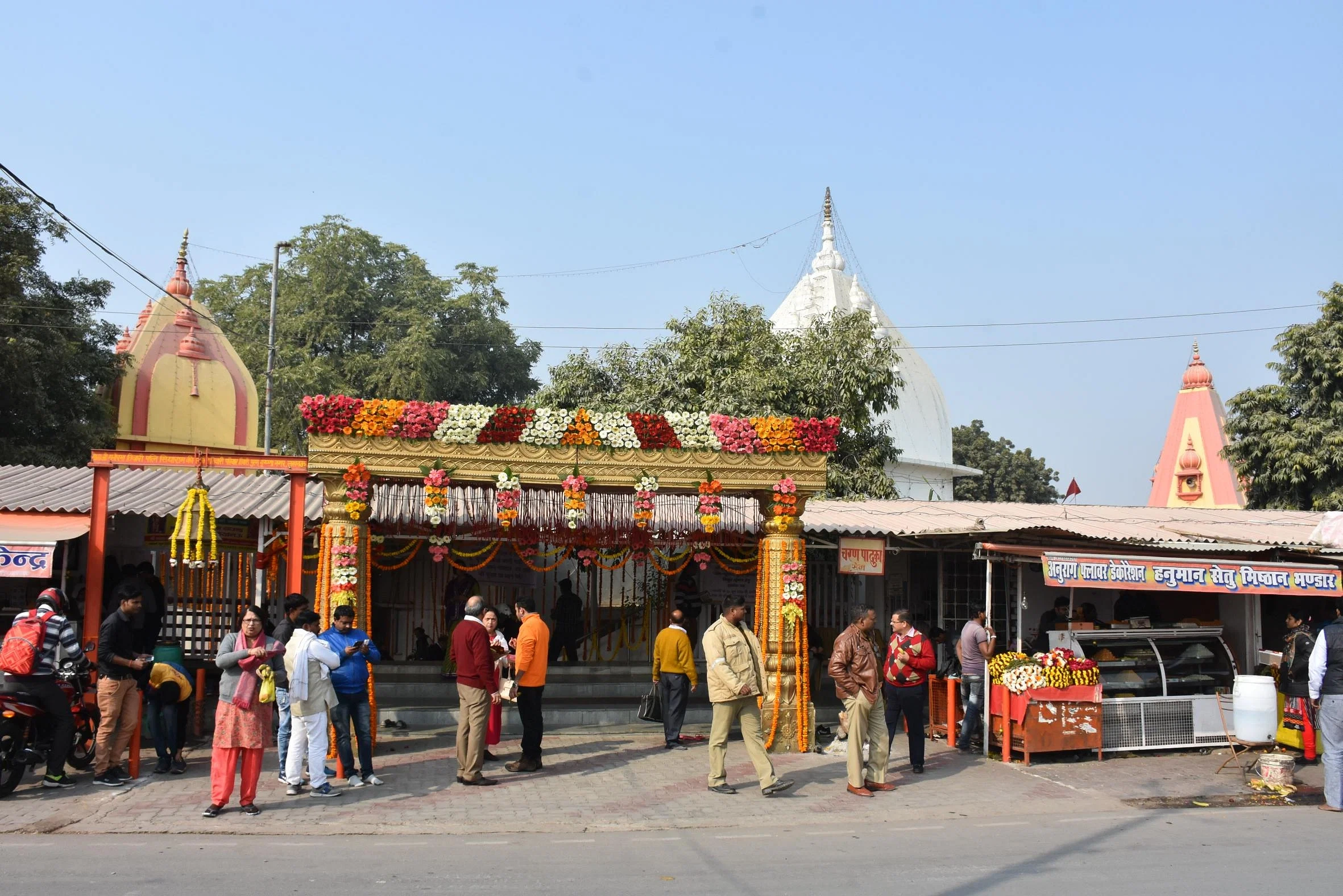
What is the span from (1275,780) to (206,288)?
38915 mm

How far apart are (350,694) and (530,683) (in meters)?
1.64

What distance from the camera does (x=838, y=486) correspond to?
828 inches

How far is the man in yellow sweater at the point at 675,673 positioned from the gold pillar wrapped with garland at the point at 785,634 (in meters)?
0.83

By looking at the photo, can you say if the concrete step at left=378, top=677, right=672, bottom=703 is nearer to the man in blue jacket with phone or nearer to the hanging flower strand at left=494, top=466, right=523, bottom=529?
the hanging flower strand at left=494, top=466, right=523, bottom=529

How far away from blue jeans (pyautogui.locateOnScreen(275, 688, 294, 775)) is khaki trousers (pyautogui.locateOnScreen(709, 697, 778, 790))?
11.4 ft

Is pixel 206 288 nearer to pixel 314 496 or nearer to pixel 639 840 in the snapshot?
pixel 314 496

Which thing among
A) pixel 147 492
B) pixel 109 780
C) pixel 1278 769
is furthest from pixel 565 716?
pixel 1278 769

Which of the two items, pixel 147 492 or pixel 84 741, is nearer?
pixel 84 741

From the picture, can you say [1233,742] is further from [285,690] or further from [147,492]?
[147,492]

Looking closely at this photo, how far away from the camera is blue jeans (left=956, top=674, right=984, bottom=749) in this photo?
1103 centimetres

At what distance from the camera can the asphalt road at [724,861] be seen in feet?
19.9

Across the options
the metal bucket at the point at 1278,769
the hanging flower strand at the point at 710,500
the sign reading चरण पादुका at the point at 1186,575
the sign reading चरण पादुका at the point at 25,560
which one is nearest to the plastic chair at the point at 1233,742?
the metal bucket at the point at 1278,769

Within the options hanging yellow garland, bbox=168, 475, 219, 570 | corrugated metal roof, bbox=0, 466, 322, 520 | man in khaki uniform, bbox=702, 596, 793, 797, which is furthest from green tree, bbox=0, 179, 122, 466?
man in khaki uniform, bbox=702, 596, 793, 797

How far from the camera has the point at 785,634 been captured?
11.2 meters
